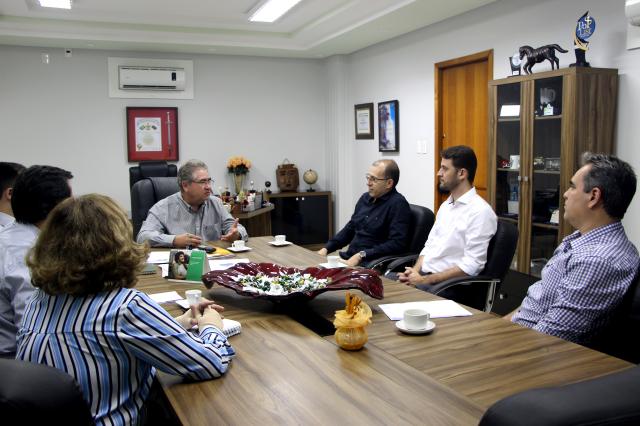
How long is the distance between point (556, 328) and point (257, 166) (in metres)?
5.83

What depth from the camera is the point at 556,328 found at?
6.53ft

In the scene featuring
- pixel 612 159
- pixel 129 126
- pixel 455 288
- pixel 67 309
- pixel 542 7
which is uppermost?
pixel 542 7

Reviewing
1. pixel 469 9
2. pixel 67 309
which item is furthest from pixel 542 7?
pixel 67 309

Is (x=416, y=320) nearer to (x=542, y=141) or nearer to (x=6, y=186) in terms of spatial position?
(x=6, y=186)

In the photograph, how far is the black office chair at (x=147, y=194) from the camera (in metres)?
3.96

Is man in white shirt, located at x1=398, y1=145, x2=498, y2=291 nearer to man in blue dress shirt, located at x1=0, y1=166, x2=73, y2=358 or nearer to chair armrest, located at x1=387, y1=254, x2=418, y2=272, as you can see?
chair armrest, located at x1=387, y1=254, x2=418, y2=272

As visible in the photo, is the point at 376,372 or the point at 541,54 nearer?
the point at 376,372

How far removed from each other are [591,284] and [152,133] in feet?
19.3

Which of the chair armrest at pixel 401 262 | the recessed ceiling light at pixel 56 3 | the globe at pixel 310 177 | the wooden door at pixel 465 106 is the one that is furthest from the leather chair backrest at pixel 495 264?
the globe at pixel 310 177

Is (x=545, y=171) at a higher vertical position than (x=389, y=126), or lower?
lower

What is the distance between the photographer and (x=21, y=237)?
2043mm

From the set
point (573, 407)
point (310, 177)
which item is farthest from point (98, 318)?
point (310, 177)

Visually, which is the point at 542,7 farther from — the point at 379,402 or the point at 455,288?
the point at 379,402

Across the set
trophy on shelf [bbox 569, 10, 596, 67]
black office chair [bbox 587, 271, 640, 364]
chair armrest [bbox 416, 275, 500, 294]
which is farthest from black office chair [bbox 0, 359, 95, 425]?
trophy on shelf [bbox 569, 10, 596, 67]
